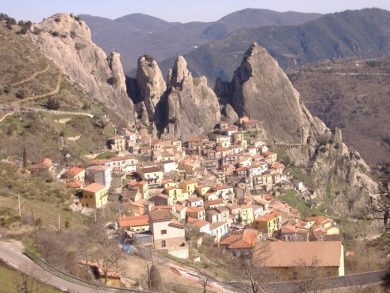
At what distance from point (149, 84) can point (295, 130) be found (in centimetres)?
1606

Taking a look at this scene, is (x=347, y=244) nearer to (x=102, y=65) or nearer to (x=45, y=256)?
(x=45, y=256)

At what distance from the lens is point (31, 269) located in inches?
743

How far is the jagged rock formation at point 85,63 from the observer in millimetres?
66250

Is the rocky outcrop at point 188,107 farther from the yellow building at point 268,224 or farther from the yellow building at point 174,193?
the yellow building at point 268,224

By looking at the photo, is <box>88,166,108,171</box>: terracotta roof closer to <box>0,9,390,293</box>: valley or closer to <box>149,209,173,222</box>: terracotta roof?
<box>0,9,390,293</box>: valley

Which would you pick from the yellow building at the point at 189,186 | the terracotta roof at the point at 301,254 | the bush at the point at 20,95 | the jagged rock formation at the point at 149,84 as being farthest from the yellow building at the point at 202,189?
the jagged rock formation at the point at 149,84

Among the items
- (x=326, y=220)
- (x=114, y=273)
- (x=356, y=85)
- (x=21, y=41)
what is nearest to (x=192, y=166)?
(x=326, y=220)

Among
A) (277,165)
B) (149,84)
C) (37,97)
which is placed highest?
(37,97)

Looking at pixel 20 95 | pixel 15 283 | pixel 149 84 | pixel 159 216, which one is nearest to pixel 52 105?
pixel 20 95

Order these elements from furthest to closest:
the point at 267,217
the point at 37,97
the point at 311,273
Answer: the point at 37,97, the point at 267,217, the point at 311,273

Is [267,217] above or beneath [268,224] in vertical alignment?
above

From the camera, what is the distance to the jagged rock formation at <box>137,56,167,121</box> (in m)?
69.1

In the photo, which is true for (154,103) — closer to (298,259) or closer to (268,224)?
(268,224)

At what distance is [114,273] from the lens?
20.7 metres
